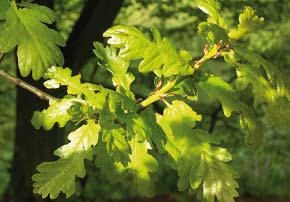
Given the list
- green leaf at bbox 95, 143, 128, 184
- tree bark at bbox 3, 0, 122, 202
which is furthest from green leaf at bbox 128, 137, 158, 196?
tree bark at bbox 3, 0, 122, 202

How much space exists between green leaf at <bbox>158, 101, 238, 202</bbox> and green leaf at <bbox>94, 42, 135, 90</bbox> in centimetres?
25

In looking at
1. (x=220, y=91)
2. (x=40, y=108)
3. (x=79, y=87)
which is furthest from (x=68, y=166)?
(x=40, y=108)

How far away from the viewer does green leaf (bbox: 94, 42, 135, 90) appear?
2.07 meters

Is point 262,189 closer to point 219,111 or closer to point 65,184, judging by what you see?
point 219,111

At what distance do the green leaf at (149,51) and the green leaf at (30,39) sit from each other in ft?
1.02

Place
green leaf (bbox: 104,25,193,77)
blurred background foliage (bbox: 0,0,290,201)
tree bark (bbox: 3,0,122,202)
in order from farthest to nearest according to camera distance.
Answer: blurred background foliage (bbox: 0,0,290,201), tree bark (bbox: 3,0,122,202), green leaf (bbox: 104,25,193,77)

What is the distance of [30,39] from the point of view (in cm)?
190

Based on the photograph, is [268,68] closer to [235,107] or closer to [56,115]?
[235,107]

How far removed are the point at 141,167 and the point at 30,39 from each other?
1.82ft

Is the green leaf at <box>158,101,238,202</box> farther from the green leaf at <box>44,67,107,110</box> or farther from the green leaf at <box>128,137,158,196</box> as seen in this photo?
the green leaf at <box>44,67,107,110</box>

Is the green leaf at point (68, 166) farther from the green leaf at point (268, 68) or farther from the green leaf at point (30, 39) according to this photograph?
the green leaf at point (268, 68)

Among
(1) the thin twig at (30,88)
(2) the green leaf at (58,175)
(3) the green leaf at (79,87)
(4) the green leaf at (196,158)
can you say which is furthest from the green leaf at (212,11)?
(1) the thin twig at (30,88)

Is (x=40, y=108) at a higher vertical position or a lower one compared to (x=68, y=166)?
lower

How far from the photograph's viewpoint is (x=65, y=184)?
1.83 m
